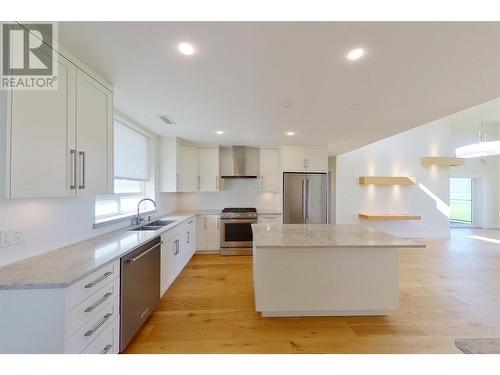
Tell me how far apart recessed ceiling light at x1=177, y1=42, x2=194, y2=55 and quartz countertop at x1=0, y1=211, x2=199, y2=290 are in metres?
1.57

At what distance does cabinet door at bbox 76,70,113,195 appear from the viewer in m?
1.63

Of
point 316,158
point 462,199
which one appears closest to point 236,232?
point 316,158

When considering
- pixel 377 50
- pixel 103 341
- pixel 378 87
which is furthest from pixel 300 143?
pixel 103 341

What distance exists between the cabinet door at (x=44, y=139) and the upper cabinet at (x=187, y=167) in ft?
8.61

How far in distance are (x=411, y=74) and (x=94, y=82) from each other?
2626 millimetres

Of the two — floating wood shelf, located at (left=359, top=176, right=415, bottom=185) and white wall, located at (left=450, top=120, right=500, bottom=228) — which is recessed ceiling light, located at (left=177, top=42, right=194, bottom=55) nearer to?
floating wood shelf, located at (left=359, top=176, right=415, bottom=185)

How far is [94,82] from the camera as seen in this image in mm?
1764

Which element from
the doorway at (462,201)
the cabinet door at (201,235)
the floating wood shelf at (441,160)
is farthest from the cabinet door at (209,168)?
the doorway at (462,201)

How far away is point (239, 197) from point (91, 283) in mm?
3979

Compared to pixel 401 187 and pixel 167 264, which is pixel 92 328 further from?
pixel 401 187

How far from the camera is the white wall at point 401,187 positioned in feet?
21.4

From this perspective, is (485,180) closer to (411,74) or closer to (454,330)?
(454,330)

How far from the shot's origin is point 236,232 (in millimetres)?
4570

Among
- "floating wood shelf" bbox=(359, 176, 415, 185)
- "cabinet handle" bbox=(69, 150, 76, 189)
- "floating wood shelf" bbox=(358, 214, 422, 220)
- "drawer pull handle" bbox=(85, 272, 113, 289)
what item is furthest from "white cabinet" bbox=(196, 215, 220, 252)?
"floating wood shelf" bbox=(359, 176, 415, 185)
